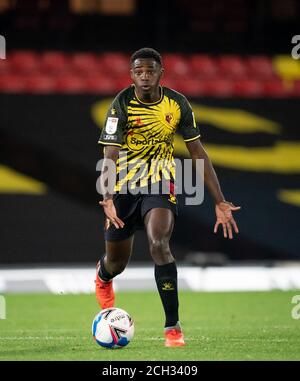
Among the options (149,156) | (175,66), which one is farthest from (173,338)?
(175,66)

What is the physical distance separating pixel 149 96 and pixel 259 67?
986 centimetres

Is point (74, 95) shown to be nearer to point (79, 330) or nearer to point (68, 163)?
point (68, 163)

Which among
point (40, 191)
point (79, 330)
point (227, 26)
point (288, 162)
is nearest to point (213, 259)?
point (288, 162)

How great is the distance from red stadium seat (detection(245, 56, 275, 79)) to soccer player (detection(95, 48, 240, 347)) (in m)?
9.10

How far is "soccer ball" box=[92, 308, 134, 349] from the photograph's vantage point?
321 inches

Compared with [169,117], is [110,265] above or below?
below

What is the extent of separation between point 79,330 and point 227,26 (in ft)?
36.4

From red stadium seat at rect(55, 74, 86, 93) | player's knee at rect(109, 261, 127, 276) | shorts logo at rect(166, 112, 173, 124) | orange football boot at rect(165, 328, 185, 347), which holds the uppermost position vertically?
red stadium seat at rect(55, 74, 86, 93)

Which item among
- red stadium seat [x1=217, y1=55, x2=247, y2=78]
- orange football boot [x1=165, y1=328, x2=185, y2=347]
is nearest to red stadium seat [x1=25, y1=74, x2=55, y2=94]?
red stadium seat [x1=217, y1=55, x2=247, y2=78]

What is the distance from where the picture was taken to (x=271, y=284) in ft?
47.5

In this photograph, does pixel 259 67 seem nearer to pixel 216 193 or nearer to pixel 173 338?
pixel 216 193

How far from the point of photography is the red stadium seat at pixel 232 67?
17.7 metres

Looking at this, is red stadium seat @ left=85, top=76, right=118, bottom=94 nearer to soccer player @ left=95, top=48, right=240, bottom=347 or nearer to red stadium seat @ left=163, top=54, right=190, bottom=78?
red stadium seat @ left=163, top=54, right=190, bottom=78

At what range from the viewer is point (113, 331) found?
8.17 m
